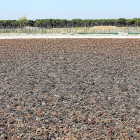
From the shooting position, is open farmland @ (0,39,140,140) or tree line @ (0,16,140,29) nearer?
open farmland @ (0,39,140,140)

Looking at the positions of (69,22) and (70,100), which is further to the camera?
(69,22)

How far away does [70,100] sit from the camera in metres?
5.67

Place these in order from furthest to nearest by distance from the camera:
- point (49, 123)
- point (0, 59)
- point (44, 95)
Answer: point (0, 59), point (44, 95), point (49, 123)

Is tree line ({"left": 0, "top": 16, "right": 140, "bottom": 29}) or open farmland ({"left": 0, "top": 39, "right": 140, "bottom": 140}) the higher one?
tree line ({"left": 0, "top": 16, "right": 140, "bottom": 29})

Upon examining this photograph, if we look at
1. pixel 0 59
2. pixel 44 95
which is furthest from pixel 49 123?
pixel 0 59

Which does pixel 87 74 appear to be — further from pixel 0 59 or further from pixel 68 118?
pixel 0 59

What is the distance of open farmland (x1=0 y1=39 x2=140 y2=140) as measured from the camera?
4289mm

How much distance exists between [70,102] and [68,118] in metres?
0.83

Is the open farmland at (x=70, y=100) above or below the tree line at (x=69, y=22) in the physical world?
below

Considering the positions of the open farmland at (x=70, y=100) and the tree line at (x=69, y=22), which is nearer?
the open farmland at (x=70, y=100)

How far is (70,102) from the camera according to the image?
5.54 metres

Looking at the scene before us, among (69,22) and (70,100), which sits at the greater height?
(69,22)

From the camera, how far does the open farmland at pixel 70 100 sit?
169 inches

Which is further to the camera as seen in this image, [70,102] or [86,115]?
[70,102]
